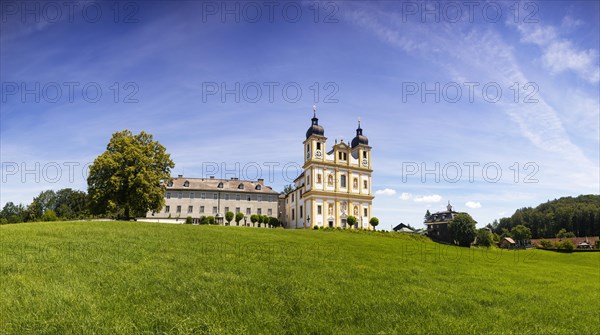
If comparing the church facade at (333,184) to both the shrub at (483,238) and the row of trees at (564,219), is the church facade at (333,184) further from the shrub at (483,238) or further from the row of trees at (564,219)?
the row of trees at (564,219)

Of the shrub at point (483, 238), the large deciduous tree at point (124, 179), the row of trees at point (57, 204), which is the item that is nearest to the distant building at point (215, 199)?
the large deciduous tree at point (124, 179)

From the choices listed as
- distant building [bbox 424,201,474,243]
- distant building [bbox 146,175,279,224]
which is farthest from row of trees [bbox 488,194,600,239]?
distant building [bbox 146,175,279,224]

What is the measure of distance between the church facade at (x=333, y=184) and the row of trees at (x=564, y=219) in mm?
62210

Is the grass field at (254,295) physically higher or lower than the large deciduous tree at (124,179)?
lower

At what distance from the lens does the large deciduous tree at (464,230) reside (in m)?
68.6

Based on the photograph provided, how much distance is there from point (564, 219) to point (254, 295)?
Result: 12980 centimetres

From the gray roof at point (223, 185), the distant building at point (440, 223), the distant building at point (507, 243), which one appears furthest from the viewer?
the distant building at point (440, 223)

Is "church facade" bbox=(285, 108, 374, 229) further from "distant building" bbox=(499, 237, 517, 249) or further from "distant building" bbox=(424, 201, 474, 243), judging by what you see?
"distant building" bbox=(424, 201, 474, 243)

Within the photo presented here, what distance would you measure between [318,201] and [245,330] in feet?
172

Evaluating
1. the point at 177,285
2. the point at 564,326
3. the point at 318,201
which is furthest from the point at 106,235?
the point at 318,201

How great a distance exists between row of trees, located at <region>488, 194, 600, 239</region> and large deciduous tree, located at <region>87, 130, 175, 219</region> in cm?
9729

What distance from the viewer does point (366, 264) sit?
1523 centimetres

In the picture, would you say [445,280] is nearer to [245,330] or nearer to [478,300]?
[478,300]

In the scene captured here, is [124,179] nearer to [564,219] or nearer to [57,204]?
[57,204]
